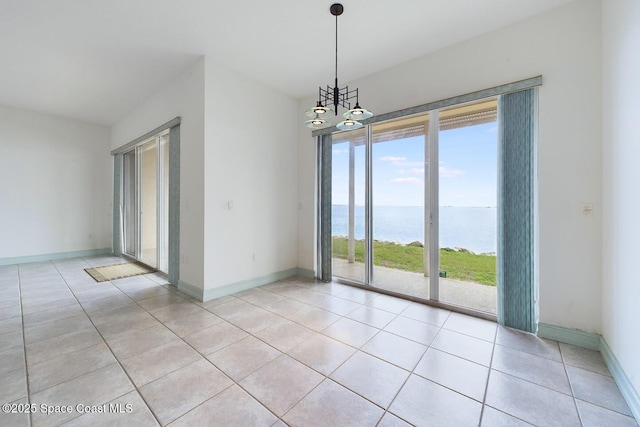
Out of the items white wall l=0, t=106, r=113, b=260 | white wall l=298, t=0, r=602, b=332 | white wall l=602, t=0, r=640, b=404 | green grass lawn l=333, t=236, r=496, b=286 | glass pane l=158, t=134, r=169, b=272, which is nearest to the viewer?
white wall l=602, t=0, r=640, b=404

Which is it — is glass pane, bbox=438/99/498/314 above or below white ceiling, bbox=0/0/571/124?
below

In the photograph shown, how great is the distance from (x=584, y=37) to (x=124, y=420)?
4.55 m

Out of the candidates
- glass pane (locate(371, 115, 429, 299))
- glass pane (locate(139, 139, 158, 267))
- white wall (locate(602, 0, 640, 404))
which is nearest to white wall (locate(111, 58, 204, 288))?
glass pane (locate(139, 139, 158, 267))

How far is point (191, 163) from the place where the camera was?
3625mm

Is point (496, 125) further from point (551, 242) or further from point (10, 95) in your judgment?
point (10, 95)

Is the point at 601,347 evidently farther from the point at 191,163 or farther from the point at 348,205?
the point at 191,163

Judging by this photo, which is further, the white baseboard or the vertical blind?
the vertical blind

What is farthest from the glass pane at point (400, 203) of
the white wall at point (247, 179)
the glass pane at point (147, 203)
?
the glass pane at point (147, 203)

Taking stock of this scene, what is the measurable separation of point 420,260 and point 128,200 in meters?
6.53

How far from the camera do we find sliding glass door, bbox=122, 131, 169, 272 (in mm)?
4648

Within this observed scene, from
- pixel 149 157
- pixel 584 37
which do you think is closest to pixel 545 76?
pixel 584 37

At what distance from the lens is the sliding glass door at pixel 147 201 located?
4.65m

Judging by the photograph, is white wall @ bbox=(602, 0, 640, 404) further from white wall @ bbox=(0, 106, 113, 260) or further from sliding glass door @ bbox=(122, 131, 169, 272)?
white wall @ bbox=(0, 106, 113, 260)

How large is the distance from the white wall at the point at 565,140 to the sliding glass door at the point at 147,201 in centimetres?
503
